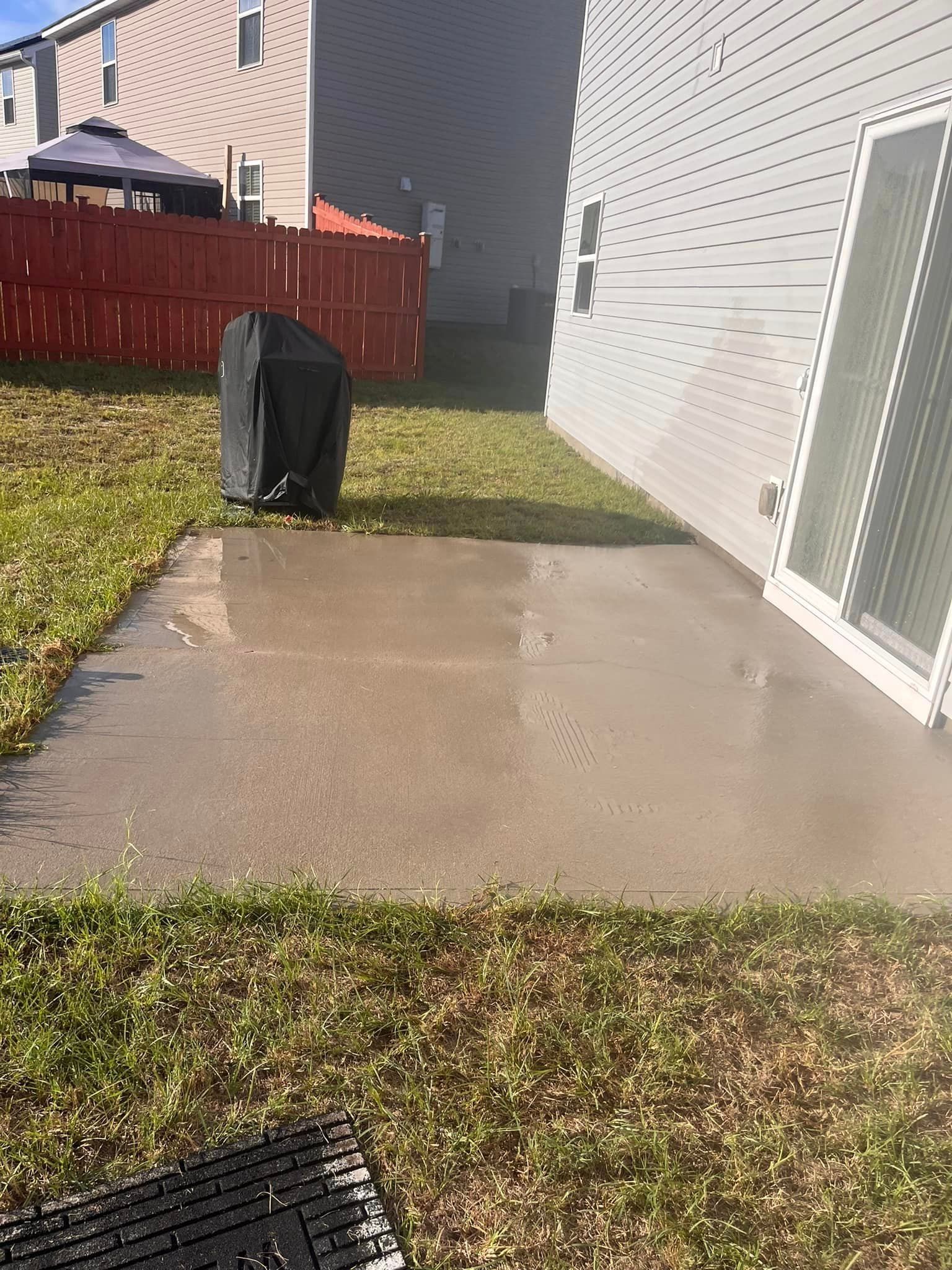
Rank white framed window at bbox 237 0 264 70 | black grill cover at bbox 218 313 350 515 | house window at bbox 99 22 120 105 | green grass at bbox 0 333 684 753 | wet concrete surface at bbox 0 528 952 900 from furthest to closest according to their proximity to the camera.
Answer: house window at bbox 99 22 120 105
white framed window at bbox 237 0 264 70
black grill cover at bbox 218 313 350 515
green grass at bbox 0 333 684 753
wet concrete surface at bbox 0 528 952 900

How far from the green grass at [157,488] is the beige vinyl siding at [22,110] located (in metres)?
20.4

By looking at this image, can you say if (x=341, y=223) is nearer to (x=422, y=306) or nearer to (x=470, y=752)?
(x=422, y=306)

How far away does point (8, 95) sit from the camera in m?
27.4

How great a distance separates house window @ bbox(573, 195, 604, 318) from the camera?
948 cm

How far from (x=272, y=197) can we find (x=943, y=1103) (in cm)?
1663

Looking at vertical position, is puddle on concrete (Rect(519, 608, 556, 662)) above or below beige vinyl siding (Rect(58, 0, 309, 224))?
below

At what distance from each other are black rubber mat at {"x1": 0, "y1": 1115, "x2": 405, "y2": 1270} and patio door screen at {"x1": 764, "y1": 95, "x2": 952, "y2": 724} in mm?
2894

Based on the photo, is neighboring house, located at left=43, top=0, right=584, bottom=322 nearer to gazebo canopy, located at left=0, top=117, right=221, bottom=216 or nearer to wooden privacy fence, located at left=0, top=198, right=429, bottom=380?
gazebo canopy, located at left=0, top=117, right=221, bottom=216

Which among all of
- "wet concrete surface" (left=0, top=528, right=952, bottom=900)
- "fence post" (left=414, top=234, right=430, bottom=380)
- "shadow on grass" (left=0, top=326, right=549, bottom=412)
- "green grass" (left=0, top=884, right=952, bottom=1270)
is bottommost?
"green grass" (left=0, top=884, right=952, bottom=1270)

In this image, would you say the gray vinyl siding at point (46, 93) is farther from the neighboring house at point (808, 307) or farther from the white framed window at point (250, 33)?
the neighboring house at point (808, 307)

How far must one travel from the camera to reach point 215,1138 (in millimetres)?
1799

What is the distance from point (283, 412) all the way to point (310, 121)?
10.7 metres

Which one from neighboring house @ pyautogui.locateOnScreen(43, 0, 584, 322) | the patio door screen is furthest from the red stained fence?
the patio door screen

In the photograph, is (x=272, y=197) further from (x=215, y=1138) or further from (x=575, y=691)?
(x=215, y=1138)
